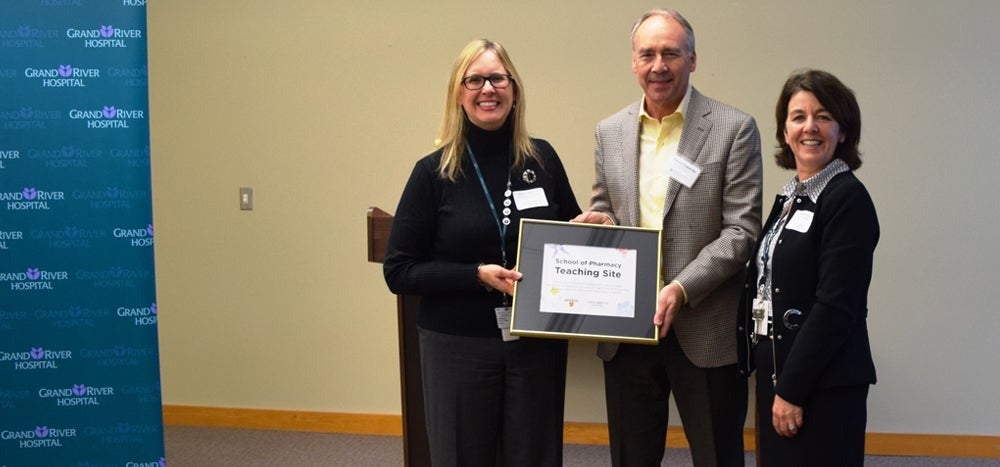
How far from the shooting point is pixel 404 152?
470 centimetres

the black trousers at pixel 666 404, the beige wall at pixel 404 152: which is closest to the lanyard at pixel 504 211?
the black trousers at pixel 666 404

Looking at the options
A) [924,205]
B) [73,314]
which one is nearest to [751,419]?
[924,205]

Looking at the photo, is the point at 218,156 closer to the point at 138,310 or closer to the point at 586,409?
the point at 138,310

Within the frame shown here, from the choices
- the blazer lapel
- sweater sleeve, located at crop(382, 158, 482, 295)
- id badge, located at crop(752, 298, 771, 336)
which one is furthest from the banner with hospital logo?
id badge, located at crop(752, 298, 771, 336)

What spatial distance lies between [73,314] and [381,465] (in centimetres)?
166

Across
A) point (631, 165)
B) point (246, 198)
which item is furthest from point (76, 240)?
point (631, 165)

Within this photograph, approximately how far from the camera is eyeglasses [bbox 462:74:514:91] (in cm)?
245

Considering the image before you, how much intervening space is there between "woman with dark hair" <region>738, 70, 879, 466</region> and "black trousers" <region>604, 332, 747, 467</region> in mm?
205

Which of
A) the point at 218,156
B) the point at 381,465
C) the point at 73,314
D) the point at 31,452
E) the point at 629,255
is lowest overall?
the point at 381,465

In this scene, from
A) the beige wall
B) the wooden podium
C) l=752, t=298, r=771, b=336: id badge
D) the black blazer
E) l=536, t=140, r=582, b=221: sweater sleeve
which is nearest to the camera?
the black blazer

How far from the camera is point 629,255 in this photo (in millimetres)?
2443

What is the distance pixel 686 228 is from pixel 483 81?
69cm

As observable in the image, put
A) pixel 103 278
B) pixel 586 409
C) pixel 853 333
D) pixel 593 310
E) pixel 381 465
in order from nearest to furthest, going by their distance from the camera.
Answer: pixel 853 333, pixel 593 310, pixel 103 278, pixel 381 465, pixel 586 409

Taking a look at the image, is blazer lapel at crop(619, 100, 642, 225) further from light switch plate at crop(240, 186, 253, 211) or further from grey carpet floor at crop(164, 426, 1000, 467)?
light switch plate at crop(240, 186, 253, 211)
